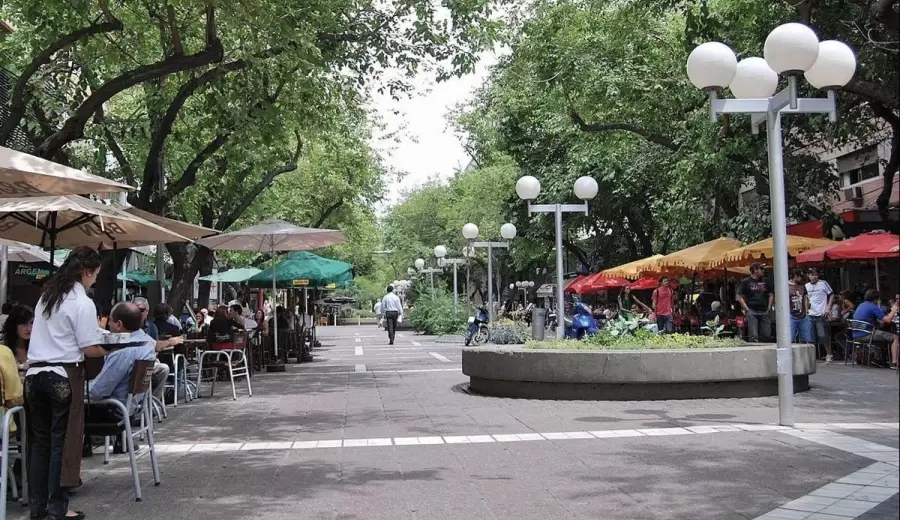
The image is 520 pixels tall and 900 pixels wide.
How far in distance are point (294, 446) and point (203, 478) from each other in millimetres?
1391

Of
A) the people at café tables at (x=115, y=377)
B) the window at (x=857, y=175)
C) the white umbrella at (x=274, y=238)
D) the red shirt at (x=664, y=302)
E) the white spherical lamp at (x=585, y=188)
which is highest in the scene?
the window at (x=857, y=175)

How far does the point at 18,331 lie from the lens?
6207mm

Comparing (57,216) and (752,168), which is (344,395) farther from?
(752,168)

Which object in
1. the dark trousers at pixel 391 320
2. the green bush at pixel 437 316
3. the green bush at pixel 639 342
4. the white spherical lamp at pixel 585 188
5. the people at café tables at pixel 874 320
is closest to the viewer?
the green bush at pixel 639 342

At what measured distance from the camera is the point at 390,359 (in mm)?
19312

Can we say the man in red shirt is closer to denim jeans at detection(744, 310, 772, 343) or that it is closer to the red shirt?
the red shirt

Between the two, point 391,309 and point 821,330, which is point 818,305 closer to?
point 821,330

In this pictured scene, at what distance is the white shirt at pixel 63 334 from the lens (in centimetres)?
A: 502

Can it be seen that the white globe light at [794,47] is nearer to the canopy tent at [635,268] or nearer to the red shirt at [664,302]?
the red shirt at [664,302]

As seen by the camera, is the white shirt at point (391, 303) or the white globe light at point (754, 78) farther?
the white shirt at point (391, 303)

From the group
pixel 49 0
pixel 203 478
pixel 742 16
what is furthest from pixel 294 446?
pixel 742 16

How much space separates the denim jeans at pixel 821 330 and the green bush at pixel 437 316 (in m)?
15.8

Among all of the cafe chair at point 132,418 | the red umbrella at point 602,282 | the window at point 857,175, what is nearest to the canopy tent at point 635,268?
the red umbrella at point 602,282

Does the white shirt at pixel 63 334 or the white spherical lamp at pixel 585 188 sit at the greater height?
the white spherical lamp at pixel 585 188
